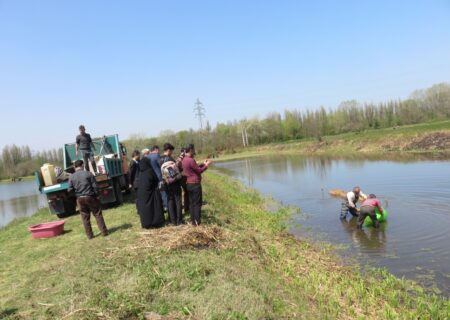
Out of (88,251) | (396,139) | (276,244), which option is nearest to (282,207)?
(276,244)

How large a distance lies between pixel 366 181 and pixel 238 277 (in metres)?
17.3

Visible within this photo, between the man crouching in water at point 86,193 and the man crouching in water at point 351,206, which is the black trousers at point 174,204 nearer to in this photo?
the man crouching in water at point 86,193

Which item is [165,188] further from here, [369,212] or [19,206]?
[19,206]

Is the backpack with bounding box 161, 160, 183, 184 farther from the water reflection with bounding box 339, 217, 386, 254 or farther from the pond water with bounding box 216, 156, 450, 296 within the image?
the water reflection with bounding box 339, 217, 386, 254

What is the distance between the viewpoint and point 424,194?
54.7 ft

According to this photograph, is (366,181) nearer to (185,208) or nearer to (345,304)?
(185,208)

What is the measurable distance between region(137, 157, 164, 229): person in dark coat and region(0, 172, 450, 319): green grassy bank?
354mm

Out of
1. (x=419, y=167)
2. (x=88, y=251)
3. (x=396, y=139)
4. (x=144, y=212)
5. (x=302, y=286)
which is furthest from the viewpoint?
(x=396, y=139)

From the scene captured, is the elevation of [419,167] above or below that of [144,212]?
below

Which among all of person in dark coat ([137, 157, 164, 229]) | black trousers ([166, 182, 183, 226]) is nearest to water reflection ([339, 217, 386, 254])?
black trousers ([166, 182, 183, 226])

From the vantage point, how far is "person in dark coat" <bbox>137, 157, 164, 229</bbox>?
962 cm

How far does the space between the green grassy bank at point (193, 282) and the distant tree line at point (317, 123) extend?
221 feet

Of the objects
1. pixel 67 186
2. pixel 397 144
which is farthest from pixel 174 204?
pixel 397 144

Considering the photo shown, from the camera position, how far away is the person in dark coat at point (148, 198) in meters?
9.62
